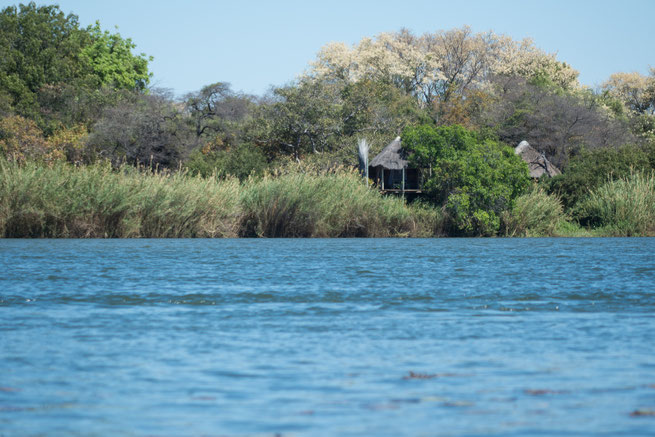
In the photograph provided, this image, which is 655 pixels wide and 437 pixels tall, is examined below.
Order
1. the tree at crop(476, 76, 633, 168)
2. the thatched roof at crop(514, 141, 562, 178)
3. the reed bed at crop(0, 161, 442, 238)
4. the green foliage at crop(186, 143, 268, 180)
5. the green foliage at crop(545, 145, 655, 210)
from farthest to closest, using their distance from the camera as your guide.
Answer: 1. the tree at crop(476, 76, 633, 168)
2. the thatched roof at crop(514, 141, 562, 178)
3. the green foliage at crop(186, 143, 268, 180)
4. the green foliage at crop(545, 145, 655, 210)
5. the reed bed at crop(0, 161, 442, 238)

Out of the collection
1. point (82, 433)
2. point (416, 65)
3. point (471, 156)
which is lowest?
point (82, 433)

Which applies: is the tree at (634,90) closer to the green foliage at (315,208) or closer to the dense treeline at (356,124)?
the dense treeline at (356,124)

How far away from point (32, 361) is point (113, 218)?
25.1m

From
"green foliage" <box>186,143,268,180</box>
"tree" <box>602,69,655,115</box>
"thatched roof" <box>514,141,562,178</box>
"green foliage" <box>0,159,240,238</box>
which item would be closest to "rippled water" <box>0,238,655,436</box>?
"green foliage" <box>0,159,240,238</box>

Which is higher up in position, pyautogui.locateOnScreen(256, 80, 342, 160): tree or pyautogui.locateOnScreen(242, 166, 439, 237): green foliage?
pyautogui.locateOnScreen(256, 80, 342, 160): tree

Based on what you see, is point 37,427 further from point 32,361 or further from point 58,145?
point 58,145

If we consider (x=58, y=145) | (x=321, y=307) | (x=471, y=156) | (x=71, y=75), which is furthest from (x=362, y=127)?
(x=321, y=307)

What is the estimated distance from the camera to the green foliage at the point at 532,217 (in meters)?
41.5

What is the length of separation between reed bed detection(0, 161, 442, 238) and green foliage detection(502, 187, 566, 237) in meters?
4.20

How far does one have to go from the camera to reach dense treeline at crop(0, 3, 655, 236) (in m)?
41.8

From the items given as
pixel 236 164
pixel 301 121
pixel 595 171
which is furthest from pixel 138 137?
pixel 595 171

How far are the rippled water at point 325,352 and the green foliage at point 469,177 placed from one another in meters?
20.6

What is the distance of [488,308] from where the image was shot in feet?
43.9

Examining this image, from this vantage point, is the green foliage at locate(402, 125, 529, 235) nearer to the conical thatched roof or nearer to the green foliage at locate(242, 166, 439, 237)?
the conical thatched roof
